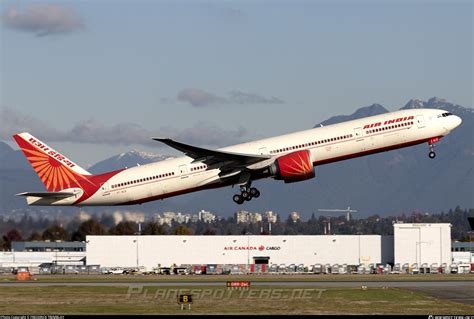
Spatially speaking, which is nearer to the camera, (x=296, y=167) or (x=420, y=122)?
(x=296, y=167)

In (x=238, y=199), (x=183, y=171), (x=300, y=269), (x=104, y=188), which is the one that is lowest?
(x=300, y=269)

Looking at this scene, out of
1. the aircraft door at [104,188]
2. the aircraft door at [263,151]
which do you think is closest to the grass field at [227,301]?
the aircraft door at [104,188]

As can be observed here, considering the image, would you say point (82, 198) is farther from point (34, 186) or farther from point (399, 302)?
point (34, 186)

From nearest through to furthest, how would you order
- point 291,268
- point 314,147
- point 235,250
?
point 314,147 < point 291,268 < point 235,250

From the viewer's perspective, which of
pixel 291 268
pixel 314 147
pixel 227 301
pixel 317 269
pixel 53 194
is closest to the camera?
pixel 227 301

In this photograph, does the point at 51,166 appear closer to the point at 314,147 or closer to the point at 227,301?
the point at 227,301

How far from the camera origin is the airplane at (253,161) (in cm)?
6338

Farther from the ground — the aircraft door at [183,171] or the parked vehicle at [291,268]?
the aircraft door at [183,171]

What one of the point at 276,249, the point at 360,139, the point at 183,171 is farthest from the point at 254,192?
the point at 276,249

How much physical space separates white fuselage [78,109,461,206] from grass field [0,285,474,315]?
7.74 metres

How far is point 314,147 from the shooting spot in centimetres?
6366

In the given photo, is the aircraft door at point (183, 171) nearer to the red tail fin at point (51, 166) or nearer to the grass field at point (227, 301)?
the red tail fin at point (51, 166)

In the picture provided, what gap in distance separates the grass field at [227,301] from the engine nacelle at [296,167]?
8.24 m

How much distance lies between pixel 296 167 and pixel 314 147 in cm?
232
